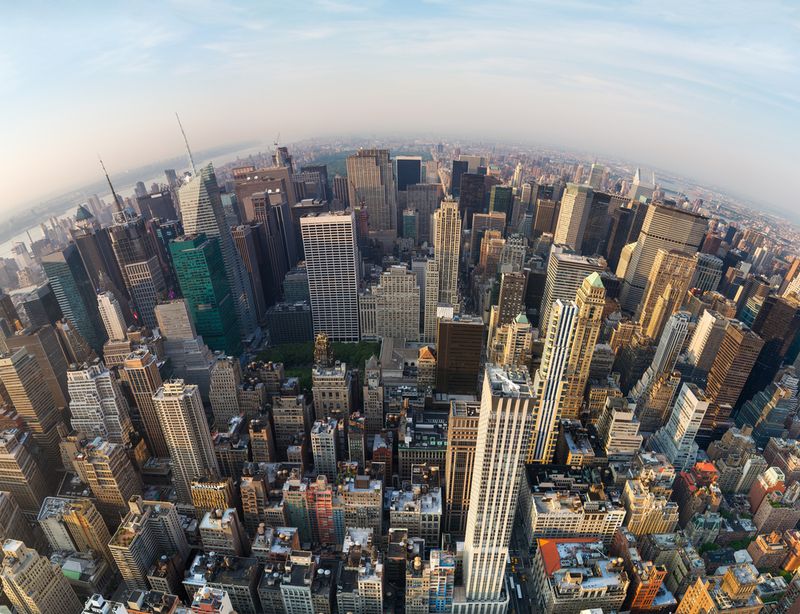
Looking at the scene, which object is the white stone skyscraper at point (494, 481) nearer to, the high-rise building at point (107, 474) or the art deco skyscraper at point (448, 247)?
the high-rise building at point (107, 474)

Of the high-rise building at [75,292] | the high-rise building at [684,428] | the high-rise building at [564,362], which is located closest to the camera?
the high-rise building at [564,362]

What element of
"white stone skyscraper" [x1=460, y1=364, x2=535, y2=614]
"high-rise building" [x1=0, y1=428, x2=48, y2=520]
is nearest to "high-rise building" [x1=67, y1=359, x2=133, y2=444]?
"high-rise building" [x1=0, y1=428, x2=48, y2=520]

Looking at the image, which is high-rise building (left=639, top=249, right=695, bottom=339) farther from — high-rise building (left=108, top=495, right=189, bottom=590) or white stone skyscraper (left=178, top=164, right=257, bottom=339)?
white stone skyscraper (left=178, top=164, right=257, bottom=339)

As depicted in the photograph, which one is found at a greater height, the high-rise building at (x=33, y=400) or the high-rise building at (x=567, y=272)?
the high-rise building at (x=567, y=272)

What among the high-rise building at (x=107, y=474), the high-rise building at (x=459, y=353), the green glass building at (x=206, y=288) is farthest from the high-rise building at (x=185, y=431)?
the high-rise building at (x=459, y=353)

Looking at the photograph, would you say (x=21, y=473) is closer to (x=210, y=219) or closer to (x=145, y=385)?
(x=145, y=385)

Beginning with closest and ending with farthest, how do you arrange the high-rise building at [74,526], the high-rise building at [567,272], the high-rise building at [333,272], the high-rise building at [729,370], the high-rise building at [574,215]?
the high-rise building at [74,526]
the high-rise building at [729,370]
the high-rise building at [567,272]
the high-rise building at [333,272]
the high-rise building at [574,215]

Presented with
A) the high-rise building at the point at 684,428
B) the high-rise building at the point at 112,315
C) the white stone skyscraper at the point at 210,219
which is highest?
the white stone skyscraper at the point at 210,219
